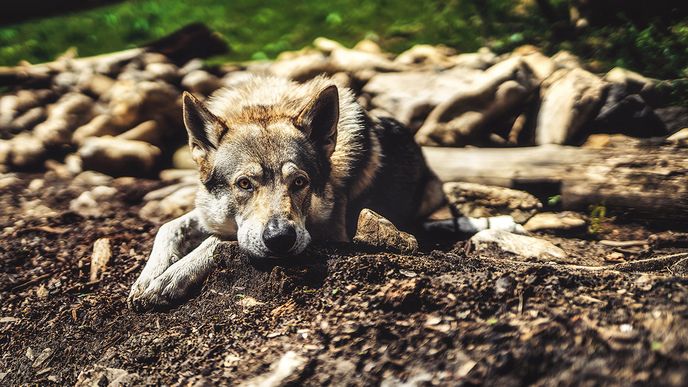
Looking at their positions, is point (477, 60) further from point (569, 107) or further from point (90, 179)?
point (90, 179)

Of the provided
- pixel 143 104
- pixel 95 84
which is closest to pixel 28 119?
pixel 95 84

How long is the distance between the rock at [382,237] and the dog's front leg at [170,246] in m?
1.36

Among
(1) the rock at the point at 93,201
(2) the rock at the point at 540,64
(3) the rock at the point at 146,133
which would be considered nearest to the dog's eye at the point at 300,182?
(1) the rock at the point at 93,201

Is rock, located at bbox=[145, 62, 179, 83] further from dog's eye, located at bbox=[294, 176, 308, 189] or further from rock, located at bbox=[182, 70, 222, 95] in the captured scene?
dog's eye, located at bbox=[294, 176, 308, 189]

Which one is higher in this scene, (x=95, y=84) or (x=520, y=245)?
(x=95, y=84)

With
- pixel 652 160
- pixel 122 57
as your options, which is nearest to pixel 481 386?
pixel 652 160

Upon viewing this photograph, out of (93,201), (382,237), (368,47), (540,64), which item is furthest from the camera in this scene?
(368,47)

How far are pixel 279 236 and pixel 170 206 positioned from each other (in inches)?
95.2

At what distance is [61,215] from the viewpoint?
17.5 feet

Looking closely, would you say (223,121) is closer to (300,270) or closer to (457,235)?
(300,270)

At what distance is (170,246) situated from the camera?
160 inches

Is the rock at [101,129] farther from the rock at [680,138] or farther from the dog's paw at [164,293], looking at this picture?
the rock at [680,138]

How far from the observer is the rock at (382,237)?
3.90m

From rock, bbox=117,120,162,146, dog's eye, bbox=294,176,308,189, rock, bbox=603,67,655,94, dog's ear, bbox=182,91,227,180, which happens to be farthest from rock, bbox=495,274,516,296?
rock, bbox=117,120,162,146
